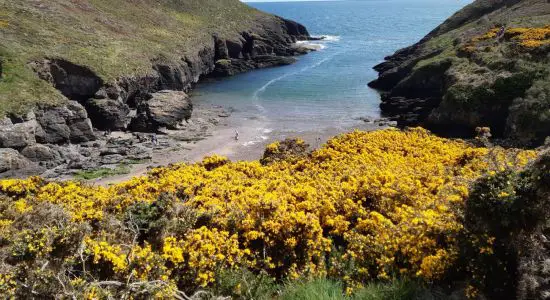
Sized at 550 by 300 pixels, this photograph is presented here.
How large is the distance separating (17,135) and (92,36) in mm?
28403

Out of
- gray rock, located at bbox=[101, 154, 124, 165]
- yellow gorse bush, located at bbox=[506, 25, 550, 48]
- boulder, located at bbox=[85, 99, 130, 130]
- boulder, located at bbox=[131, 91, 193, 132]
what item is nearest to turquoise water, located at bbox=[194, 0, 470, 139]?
boulder, located at bbox=[131, 91, 193, 132]

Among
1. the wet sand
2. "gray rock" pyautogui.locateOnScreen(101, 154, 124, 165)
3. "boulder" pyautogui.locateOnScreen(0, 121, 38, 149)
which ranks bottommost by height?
"gray rock" pyautogui.locateOnScreen(101, 154, 124, 165)

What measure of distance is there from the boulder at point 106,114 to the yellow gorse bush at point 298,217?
27757mm

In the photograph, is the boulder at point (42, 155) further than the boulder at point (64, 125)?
No

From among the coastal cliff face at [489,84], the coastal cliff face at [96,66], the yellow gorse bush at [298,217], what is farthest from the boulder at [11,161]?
the coastal cliff face at [489,84]

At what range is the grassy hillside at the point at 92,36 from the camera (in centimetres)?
4116

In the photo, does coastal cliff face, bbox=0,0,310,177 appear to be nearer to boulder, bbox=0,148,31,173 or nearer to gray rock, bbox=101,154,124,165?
boulder, bbox=0,148,31,173

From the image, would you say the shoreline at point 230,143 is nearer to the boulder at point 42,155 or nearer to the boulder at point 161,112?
the boulder at point 161,112

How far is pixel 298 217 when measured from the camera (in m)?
11.3

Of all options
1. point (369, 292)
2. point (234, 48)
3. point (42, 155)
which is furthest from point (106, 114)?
point (234, 48)

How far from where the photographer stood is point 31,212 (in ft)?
39.4

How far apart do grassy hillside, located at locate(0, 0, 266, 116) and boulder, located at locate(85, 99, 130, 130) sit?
156 inches

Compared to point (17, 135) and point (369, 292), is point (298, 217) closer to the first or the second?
point (369, 292)

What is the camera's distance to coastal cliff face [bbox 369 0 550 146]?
Result: 34188 mm
